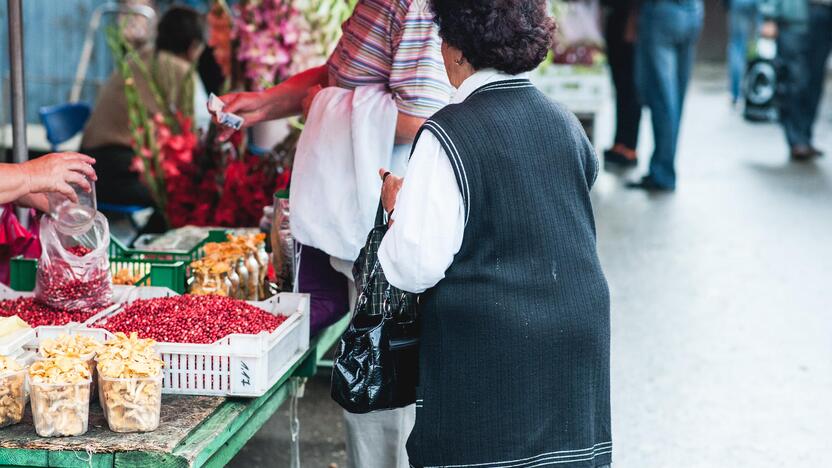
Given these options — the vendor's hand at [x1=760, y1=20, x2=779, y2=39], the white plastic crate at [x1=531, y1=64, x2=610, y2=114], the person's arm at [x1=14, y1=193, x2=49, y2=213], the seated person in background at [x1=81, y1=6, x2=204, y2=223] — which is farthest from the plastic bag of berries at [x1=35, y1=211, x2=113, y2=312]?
the vendor's hand at [x1=760, y1=20, x2=779, y2=39]

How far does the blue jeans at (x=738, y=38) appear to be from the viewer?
13.5m

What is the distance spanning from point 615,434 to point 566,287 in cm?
226

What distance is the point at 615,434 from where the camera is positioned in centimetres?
459

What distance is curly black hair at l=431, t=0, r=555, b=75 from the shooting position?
8.04 ft

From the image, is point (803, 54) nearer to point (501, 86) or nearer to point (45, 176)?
point (501, 86)

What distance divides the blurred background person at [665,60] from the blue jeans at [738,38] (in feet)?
15.6

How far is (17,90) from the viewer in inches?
148

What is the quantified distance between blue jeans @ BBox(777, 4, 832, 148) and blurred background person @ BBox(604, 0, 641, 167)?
1473mm

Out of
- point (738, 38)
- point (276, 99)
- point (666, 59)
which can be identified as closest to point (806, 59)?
point (666, 59)

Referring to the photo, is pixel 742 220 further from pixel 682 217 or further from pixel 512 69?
pixel 512 69

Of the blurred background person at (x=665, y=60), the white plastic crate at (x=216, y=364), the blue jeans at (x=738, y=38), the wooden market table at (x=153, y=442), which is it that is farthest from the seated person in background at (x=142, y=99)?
the blue jeans at (x=738, y=38)

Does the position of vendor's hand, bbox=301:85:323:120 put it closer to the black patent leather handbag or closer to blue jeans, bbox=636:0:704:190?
the black patent leather handbag

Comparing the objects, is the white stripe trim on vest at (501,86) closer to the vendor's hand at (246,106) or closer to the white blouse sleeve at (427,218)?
the white blouse sleeve at (427,218)

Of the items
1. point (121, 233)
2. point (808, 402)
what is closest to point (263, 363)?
point (808, 402)
